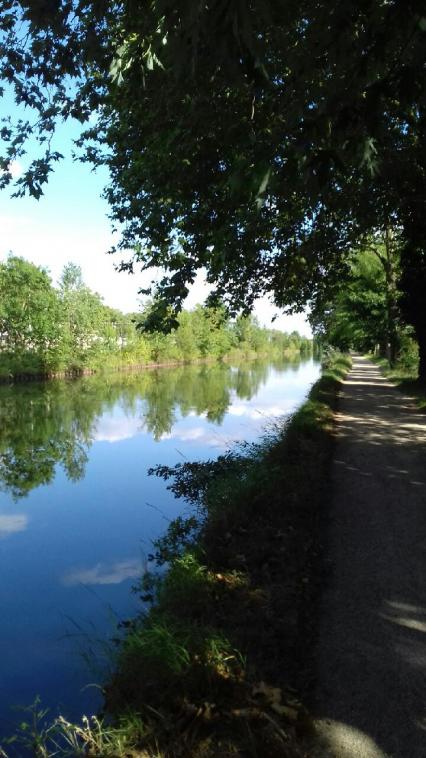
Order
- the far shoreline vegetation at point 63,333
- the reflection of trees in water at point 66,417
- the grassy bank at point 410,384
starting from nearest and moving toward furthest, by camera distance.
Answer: the reflection of trees in water at point 66,417 → the grassy bank at point 410,384 → the far shoreline vegetation at point 63,333

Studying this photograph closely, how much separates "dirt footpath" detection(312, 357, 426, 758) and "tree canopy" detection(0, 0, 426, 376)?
10.6 ft

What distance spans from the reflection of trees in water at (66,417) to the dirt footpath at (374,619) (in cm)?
853

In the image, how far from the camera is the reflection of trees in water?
596 inches

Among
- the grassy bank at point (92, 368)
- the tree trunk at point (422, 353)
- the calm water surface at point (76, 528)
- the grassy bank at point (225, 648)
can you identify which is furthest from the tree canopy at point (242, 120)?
the grassy bank at point (92, 368)

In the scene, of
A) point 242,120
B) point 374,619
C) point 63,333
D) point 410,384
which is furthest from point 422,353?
point 63,333

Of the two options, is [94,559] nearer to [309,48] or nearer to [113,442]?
[309,48]

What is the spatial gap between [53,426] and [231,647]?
2049 centimetres

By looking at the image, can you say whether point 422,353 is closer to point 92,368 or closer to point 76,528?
point 76,528

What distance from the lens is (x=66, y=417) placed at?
25.7 meters

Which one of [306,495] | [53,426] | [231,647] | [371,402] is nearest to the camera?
[231,647]

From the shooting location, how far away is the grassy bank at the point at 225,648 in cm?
302

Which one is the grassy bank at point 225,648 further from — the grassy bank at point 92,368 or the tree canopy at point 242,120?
the grassy bank at point 92,368

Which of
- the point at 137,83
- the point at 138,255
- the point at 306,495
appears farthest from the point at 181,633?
the point at 138,255

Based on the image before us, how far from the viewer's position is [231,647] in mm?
3762
